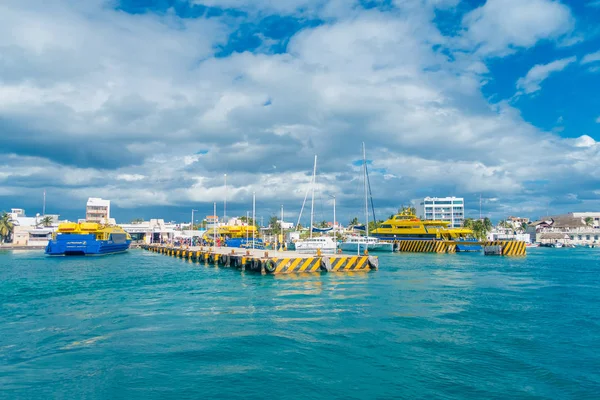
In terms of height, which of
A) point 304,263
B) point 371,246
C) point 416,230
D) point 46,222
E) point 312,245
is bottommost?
point 371,246

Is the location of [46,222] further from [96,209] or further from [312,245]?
[312,245]

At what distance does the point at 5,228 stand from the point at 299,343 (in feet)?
377

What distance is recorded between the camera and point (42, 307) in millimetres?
21047

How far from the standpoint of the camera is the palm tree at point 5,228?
4058 inches

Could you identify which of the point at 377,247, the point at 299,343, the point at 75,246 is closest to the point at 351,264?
the point at 299,343

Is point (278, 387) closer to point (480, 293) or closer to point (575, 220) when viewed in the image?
point (480, 293)

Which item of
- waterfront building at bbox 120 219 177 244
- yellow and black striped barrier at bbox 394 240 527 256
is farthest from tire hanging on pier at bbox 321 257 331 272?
waterfront building at bbox 120 219 177 244

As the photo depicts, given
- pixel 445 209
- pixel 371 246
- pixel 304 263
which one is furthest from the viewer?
pixel 445 209

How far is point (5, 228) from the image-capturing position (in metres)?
103

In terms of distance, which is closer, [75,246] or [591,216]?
[75,246]

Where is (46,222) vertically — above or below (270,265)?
above

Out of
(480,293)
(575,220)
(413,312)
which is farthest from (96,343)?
(575,220)

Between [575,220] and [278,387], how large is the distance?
6921 inches

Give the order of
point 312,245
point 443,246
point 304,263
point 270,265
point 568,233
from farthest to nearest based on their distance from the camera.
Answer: point 568,233, point 443,246, point 312,245, point 304,263, point 270,265
